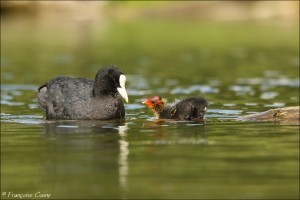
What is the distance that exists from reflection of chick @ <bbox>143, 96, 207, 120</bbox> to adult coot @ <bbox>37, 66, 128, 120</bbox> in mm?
651

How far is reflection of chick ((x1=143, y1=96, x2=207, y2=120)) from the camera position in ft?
52.4

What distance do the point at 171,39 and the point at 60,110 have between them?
35429 mm

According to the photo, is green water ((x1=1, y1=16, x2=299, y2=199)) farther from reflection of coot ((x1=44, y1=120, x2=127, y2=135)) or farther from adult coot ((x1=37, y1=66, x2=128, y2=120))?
adult coot ((x1=37, y1=66, x2=128, y2=120))

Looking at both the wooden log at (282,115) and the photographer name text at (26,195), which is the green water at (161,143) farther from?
the wooden log at (282,115)

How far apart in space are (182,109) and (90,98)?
148cm

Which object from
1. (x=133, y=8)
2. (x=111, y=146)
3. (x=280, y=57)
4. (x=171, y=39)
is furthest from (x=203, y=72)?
(x=133, y=8)

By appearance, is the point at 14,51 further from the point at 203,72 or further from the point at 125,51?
the point at 203,72

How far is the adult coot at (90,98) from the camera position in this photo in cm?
1597

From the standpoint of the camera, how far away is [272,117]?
15539mm

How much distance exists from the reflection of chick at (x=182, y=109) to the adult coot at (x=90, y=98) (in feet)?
2.13

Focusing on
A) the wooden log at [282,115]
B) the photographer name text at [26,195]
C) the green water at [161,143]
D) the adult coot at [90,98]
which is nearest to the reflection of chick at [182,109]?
the green water at [161,143]

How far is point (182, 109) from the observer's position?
52.9 feet

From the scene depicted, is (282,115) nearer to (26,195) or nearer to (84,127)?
(84,127)

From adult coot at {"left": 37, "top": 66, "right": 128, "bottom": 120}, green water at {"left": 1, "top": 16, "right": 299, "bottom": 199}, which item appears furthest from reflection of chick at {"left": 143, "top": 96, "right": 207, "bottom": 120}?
adult coot at {"left": 37, "top": 66, "right": 128, "bottom": 120}
